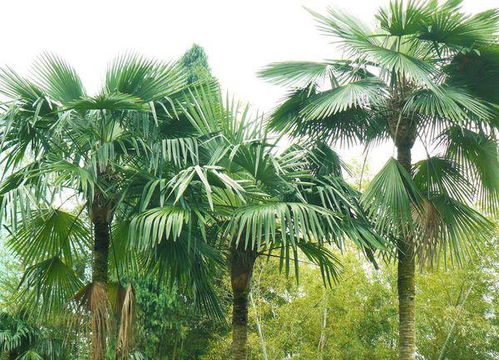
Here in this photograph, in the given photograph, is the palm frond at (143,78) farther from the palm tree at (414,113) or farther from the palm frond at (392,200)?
the palm frond at (392,200)

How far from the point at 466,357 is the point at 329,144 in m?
7.92

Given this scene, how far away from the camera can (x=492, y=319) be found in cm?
1281

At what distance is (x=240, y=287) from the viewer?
6.68m

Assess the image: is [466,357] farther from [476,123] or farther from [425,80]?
[425,80]

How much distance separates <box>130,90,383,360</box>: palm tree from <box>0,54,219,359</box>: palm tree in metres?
0.33

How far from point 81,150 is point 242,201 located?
170 cm

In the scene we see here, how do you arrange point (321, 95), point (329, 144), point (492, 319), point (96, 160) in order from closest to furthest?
point (96, 160) → point (321, 95) → point (329, 144) → point (492, 319)

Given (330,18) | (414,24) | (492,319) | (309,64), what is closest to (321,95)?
(309,64)

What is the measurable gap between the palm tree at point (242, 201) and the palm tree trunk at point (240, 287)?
0.04ft

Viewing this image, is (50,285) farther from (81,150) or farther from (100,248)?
(81,150)

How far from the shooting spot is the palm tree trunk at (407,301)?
6492 millimetres

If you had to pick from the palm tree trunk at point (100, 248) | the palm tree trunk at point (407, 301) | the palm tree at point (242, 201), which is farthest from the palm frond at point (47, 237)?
the palm tree trunk at point (407, 301)

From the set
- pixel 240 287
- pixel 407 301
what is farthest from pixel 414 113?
pixel 240 287

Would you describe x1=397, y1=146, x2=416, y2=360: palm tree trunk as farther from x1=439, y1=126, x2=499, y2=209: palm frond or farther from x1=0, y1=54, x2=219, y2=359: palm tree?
x1=0, y1=54, x2=219, y2=359: palm tree
